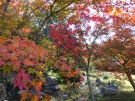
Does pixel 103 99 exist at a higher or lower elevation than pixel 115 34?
lower

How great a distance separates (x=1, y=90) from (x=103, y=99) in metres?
8.45

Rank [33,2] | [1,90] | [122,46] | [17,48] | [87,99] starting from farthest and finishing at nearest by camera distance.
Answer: [87,99], [122,46], [33,2], [1,90], [17,48]

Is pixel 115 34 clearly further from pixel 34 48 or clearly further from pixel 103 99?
pixel 34 48

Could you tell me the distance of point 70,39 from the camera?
9844 mm

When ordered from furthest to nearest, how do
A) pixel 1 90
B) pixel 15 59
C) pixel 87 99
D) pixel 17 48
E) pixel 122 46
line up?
pixel 87 99 < pixel 122 46 < pixel 1 90 < pixel 17 48 < pixel 15 59

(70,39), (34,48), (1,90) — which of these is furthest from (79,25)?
(34,48)

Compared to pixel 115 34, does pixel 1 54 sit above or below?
below

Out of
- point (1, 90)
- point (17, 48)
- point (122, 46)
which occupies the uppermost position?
point (122, 46)

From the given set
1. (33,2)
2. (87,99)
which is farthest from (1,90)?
(87,99)

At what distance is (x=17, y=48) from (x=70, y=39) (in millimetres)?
7691

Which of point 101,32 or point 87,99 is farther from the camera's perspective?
point 87,99

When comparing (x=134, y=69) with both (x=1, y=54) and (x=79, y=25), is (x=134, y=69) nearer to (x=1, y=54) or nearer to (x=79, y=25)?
(x=79, y=25)

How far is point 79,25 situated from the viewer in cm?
968

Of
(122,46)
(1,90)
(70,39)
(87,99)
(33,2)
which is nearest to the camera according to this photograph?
(1,90)
